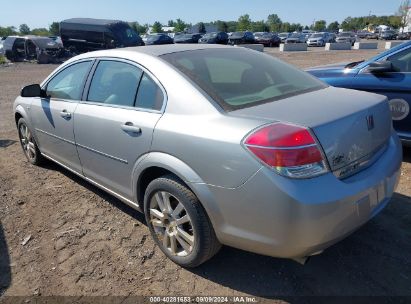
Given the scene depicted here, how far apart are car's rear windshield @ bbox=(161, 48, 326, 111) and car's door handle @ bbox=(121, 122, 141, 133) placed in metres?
0.54

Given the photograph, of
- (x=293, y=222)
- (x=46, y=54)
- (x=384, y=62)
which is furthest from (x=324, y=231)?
(x=46, y=54)

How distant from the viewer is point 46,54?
2464 centimetres

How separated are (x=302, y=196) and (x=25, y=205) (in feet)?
10.3

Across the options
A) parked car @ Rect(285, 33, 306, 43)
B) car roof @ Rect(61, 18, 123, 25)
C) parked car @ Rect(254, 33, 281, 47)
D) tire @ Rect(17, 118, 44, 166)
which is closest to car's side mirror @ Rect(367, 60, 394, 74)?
tire @ Rect(17, 118, 44, 166)

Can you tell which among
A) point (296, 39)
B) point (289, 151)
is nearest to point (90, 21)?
point (289, 151)

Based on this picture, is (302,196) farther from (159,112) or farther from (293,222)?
(159,112)

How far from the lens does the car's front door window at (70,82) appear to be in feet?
12.1

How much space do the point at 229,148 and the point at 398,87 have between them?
10.0ft

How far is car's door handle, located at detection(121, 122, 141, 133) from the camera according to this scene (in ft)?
9.35

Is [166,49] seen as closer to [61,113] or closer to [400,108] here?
[61,113]

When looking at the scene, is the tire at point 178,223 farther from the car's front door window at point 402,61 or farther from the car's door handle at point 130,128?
the car's front door window at point 402,61

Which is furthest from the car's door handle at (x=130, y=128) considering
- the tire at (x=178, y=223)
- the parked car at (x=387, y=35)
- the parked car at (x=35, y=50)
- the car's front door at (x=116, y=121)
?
the parked car at (x=387, y=35)

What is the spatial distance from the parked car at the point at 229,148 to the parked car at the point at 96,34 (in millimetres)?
18620

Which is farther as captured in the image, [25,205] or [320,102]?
[25,205]
